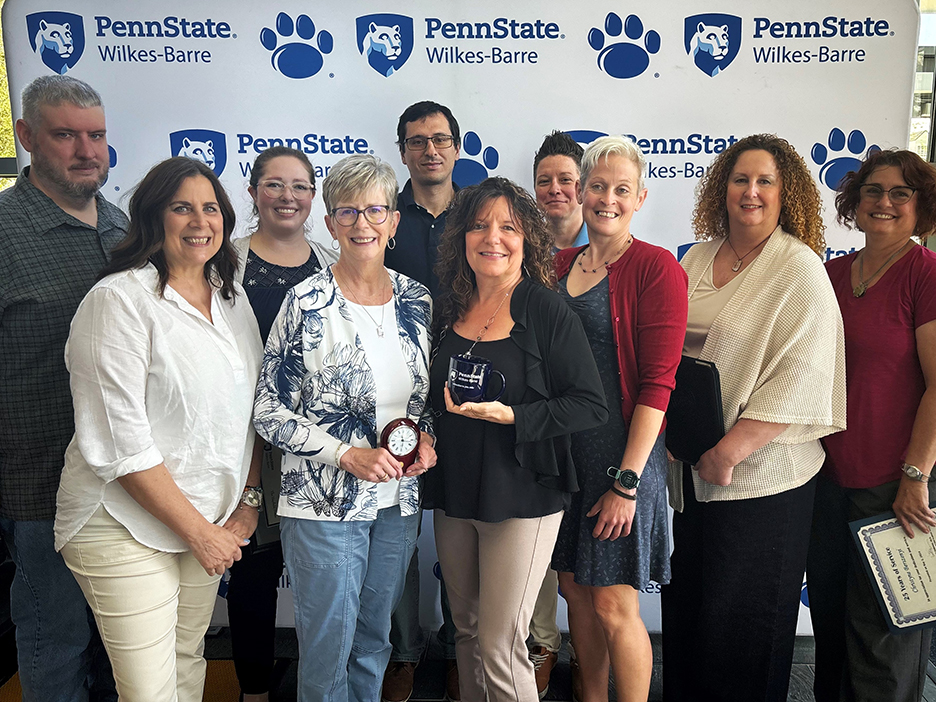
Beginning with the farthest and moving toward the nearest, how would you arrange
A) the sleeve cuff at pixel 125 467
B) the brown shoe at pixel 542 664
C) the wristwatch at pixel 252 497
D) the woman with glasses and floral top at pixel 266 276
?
1. the brown shoe at pixel 542 664
2. the woman with glasses and floral top at pixel 266 276
3. the wristwatch at pixel 252 497
4. the sleeve cuff at pixel 125 467

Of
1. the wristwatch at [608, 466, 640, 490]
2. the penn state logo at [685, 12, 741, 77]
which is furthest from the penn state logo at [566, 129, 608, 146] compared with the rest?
the wristwatch at [608, 466, 640, 490]

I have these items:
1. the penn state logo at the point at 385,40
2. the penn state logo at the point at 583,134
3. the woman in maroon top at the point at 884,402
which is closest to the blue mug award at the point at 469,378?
the woman in maroon top at the point at 884,402

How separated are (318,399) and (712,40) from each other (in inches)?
90.7

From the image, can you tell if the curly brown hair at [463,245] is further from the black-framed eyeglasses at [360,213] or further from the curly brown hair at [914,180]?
the curly brown hair at [914,180]

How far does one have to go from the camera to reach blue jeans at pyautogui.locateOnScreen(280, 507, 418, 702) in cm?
172

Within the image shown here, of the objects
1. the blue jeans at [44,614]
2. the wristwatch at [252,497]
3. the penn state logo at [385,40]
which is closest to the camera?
the wristwatch at [252,497]

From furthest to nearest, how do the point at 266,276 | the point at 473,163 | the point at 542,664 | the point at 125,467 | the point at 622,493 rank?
the point at 473,163
the point at 542,664
the point at 266,276
the point at 622,493
the point at 125,467

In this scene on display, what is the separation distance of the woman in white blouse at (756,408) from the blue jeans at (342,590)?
3.15 feet

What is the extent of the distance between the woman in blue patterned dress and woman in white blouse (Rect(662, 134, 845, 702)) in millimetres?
909

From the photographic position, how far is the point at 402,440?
1.68 m

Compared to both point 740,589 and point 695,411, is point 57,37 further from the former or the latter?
point 740,589

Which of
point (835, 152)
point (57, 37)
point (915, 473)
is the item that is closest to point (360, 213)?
point (915, 473)

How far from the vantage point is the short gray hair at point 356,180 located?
Answer: 68.9 inches

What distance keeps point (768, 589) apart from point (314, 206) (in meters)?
2.34
